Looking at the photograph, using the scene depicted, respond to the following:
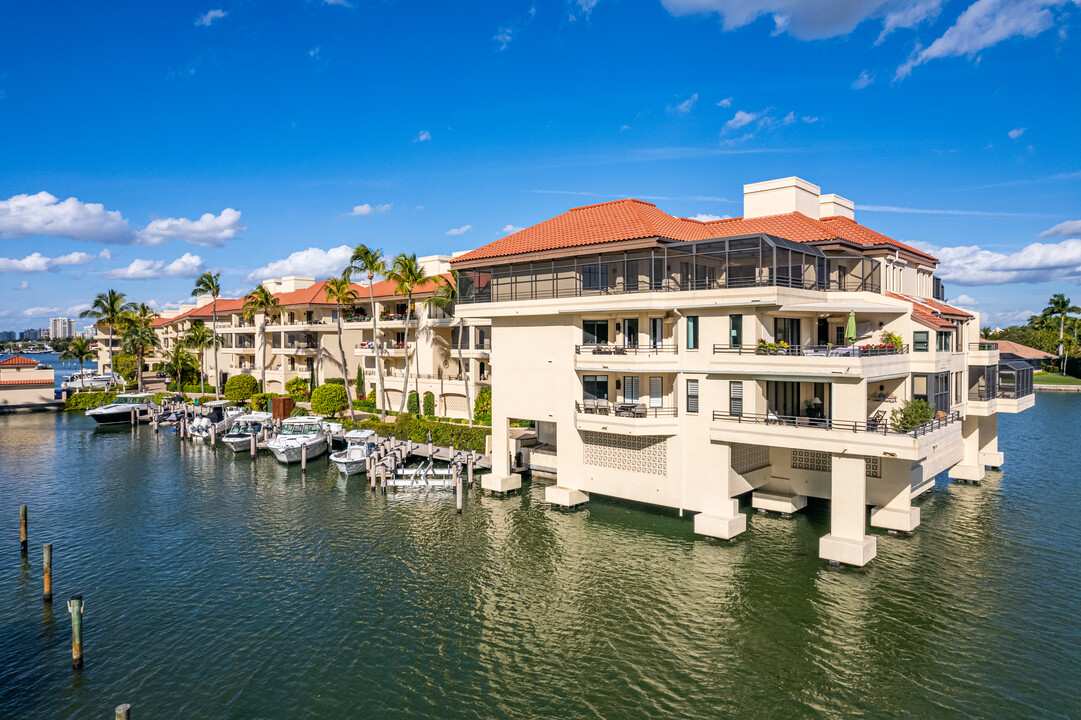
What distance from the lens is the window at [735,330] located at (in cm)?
3266

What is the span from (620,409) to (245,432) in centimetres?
4156

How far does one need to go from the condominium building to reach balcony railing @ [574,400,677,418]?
0.32 feet

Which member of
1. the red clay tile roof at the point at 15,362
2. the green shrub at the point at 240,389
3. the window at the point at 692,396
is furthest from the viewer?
the red clay tile roof at the point at 15,362

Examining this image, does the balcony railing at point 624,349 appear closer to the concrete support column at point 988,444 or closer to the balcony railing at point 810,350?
the balcony railing at point 810,350

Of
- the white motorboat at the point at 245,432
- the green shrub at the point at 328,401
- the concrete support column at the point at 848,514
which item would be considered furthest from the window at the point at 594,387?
the green shrub at the point at 328,401

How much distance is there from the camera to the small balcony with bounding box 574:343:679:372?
34500 millimetres

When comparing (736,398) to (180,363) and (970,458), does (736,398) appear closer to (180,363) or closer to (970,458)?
(970,458)

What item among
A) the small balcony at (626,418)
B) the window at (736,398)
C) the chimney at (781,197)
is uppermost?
the chimney at (781,197)

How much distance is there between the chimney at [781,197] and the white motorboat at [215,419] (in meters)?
55.6

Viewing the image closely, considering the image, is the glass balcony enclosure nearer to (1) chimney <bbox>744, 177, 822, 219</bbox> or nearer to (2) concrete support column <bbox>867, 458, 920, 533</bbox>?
(1) chimney <bbox>744, 177, 822, 219</bbox>

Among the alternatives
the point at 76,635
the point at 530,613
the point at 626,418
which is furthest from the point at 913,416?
the point at 76,635

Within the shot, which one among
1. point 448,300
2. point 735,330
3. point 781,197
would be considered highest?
point 781,197

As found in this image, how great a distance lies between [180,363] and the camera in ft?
320

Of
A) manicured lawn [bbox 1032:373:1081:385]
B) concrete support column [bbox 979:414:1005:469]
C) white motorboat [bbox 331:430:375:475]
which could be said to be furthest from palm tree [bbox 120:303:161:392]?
manicured lawn [bbox 1032:373:1081:385]
